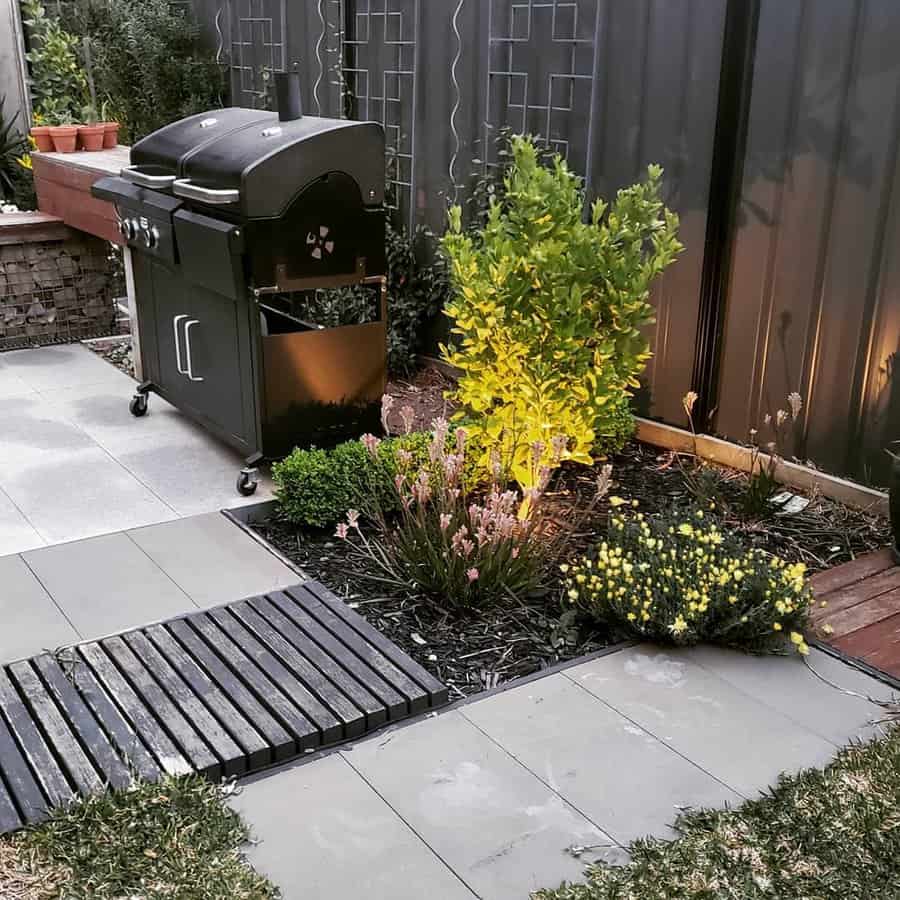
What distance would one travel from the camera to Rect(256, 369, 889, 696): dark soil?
3.05 metres

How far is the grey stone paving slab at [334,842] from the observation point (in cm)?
211

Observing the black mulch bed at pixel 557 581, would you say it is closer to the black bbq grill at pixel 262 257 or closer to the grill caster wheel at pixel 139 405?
the black bbq grill at pixel 262 257

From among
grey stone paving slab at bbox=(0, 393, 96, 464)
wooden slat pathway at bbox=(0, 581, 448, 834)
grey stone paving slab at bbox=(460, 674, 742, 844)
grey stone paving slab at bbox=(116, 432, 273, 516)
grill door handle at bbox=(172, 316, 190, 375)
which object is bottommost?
grey stone paving slab at bbox=(116, 432, 273, 516)

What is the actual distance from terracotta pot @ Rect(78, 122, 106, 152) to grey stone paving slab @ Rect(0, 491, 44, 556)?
3617mm

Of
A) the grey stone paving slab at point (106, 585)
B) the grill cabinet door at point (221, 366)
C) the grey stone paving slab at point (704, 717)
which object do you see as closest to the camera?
the grey stone paving slab at point (704, 717)

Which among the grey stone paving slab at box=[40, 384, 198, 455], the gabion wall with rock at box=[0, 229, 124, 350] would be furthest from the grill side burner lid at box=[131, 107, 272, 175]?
the gabion wall with rock at box=[0, 229, 124, 350]

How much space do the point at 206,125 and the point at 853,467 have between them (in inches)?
125

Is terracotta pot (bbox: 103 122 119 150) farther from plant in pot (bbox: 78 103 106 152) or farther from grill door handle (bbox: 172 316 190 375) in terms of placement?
grill door handle (bbox: 172 316 190 375)

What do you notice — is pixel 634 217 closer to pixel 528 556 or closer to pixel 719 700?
pixel 528 556

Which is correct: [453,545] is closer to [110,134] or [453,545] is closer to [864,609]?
[864,609]

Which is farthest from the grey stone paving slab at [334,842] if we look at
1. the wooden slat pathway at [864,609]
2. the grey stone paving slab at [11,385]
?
the grey stone paving slab at [11,385]

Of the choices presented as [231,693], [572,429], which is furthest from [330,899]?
[572,429]

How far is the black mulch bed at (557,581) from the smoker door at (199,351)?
63cm

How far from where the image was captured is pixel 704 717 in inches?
107
